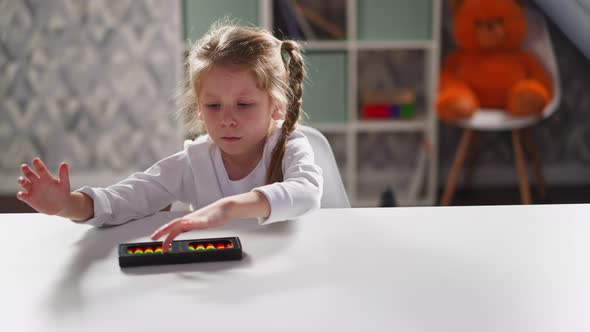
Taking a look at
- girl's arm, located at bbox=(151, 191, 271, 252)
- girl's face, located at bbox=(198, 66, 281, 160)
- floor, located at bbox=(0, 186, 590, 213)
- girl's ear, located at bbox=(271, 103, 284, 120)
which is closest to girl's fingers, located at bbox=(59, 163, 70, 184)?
girl's arm, located at bbox=(151, 191, 271, 252)

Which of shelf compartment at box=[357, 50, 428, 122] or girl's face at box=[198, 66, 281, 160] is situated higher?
girl's face at box=[198, 66, 281, 160]

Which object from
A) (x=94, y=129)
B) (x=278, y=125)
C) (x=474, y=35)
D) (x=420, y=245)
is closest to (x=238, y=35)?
(x=278, y=125)

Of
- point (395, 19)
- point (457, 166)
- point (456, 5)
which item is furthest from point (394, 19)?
point (457, 166)

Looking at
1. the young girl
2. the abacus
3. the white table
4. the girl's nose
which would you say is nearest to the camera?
the white table

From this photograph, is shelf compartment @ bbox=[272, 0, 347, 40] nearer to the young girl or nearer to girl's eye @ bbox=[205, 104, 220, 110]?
the young girl

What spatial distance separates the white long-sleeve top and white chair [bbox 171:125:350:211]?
0.21 feet

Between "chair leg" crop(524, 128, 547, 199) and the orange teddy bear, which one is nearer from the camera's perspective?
the orange teddy bear

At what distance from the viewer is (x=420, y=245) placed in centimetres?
82

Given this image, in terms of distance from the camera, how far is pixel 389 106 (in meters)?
3.03

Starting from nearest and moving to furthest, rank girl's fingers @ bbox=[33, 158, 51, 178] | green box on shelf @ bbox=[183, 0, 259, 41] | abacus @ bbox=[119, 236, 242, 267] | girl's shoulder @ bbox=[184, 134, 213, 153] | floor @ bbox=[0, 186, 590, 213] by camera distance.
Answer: abacus @ bbox=[119, 236, 242, 267], girl's fingers @ bbox=[33, 158, 51, 178], girl's shoulder @ bbox=[184, 134, 213, 153], green box on shelf @ bbox=[183, 0, 259, 41], floor @ bbox=[0, 186, 590, 213]

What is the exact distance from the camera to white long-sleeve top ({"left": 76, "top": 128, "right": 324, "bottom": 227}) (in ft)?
3.05

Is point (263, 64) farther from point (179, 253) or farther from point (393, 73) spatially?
point (393, 73)

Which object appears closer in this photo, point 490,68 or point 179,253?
point 179,253

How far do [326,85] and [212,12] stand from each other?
0.56 meters
